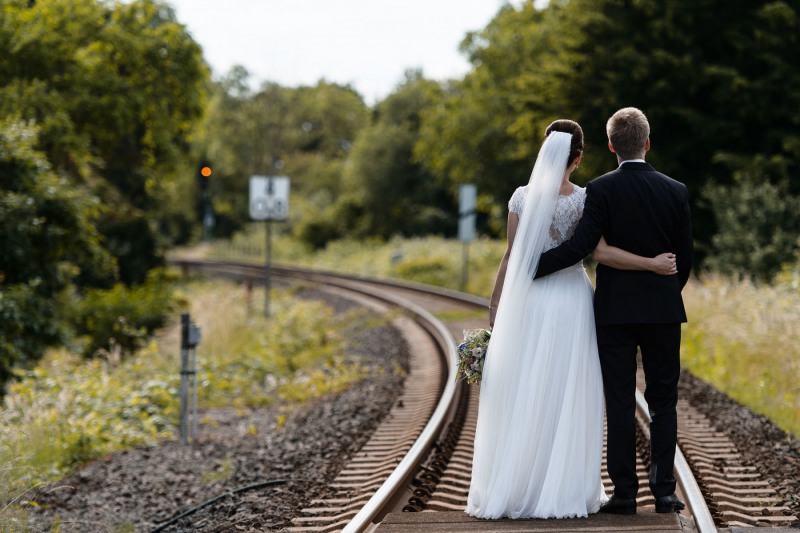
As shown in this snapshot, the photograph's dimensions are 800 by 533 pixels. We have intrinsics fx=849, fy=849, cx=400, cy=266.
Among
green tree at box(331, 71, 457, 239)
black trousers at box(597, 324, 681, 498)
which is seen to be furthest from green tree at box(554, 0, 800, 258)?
Answer: green tree at box(331, 71, 457, 239)

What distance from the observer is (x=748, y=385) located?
29.0ft

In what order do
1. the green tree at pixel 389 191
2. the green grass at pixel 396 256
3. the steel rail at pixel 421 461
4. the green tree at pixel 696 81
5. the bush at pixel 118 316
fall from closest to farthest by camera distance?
the steel rail at pixel 421 461, the bush at pixel 118 316, the green tree at pixel 696 81, the green grass at pixel 396 256, the green tree at pixel 389 191

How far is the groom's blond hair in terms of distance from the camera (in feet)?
13.8

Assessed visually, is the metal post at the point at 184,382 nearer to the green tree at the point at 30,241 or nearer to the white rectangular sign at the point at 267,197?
the green tree at the point at 30,241

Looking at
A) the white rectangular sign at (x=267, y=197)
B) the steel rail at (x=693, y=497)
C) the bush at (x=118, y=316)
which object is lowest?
the bush at (x=118, y=316)

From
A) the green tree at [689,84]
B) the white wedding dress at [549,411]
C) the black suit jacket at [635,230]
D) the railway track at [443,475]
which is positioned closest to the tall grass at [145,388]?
the railway track at [443,475]

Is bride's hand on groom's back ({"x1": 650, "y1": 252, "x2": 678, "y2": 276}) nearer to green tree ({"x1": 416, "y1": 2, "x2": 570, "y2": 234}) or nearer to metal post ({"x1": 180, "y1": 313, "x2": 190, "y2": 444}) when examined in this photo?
metal post ({"x1": 180, "y1": 313, "x2": 190, "y2": 444})

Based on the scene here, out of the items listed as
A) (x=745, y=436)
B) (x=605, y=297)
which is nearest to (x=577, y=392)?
(x=605, y=297)

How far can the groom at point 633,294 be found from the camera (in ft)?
13.8

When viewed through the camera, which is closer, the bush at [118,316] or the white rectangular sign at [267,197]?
the bush at [118,316]

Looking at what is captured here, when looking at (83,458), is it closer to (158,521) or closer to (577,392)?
(158,521)

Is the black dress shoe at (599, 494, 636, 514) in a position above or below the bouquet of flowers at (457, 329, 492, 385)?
below

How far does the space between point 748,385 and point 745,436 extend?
2.43 meters

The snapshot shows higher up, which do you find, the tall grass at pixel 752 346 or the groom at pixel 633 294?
the groom at pixel 633 294
